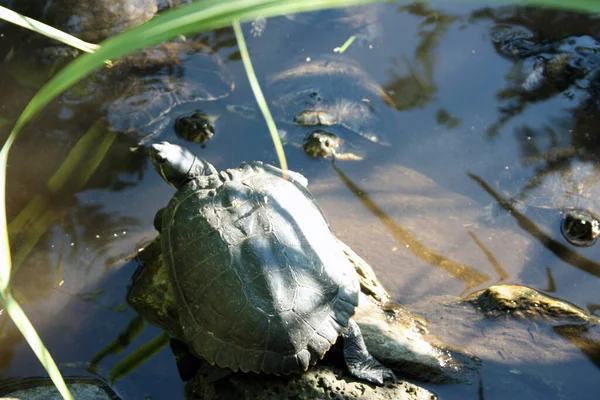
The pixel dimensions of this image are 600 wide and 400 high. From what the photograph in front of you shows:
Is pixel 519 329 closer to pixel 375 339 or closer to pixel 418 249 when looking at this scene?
pixel 375 339

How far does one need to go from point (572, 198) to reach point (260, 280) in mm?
2775

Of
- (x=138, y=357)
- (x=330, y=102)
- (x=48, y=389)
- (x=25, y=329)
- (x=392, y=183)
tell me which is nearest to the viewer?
(x=25, y=329)

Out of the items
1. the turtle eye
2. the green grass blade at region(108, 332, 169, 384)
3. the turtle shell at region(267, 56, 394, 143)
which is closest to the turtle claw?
the green grass blade at region(108, 332, 169, 384)

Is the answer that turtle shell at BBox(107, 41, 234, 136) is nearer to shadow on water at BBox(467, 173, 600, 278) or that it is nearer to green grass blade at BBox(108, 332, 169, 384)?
green grass blade at BBox(108, 332, 169, 384)

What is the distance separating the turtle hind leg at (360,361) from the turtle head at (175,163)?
1.51 meters

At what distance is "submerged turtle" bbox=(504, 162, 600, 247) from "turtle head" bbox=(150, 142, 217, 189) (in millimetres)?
2509

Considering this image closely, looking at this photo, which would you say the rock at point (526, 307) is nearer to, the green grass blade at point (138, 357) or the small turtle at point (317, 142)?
the small turtle at point (317, 142)

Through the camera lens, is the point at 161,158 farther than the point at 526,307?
Yes

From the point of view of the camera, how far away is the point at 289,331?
2.64m

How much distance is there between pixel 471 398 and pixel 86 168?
326 cm

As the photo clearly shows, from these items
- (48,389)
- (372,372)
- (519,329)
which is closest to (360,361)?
(372,372)

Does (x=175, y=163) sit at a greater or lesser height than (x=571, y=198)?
greater

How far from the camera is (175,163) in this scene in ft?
11.5

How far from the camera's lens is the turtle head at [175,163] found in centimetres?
347
